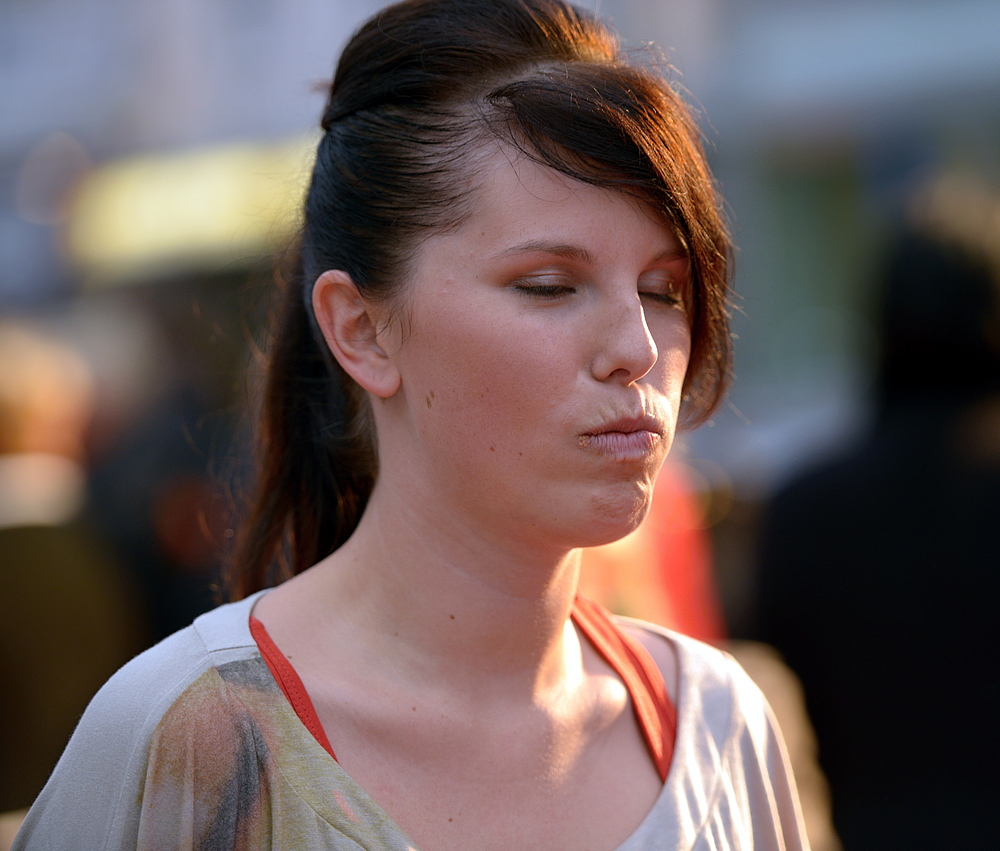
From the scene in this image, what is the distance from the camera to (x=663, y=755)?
1688mm

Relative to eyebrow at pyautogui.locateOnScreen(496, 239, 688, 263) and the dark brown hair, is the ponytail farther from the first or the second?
eyebrow at pyautogui.locateOnScreen(496, 239, 688, 263)

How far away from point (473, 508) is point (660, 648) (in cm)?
54

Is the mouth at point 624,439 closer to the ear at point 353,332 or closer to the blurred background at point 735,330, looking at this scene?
the ear at point 353,332

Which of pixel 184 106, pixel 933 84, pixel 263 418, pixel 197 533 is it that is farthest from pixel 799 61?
pixel 263 418

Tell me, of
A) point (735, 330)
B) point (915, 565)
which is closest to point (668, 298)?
point (915, 565)

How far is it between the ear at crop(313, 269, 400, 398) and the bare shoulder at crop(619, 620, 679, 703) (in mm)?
671

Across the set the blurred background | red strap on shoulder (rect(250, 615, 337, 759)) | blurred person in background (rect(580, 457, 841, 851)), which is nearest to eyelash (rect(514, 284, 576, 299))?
the blurred background

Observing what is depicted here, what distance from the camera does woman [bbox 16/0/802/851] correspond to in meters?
1.40

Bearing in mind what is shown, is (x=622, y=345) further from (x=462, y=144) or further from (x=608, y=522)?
(x=462, y=144)

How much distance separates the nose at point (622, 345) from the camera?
1.47 meters

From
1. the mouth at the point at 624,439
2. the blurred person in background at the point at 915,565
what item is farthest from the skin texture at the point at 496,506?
the blurred person in background at the point at 915,565

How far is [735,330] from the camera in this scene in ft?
23.2

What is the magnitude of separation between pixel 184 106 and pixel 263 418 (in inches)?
379

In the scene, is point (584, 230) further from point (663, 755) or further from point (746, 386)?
point (746, 386)
